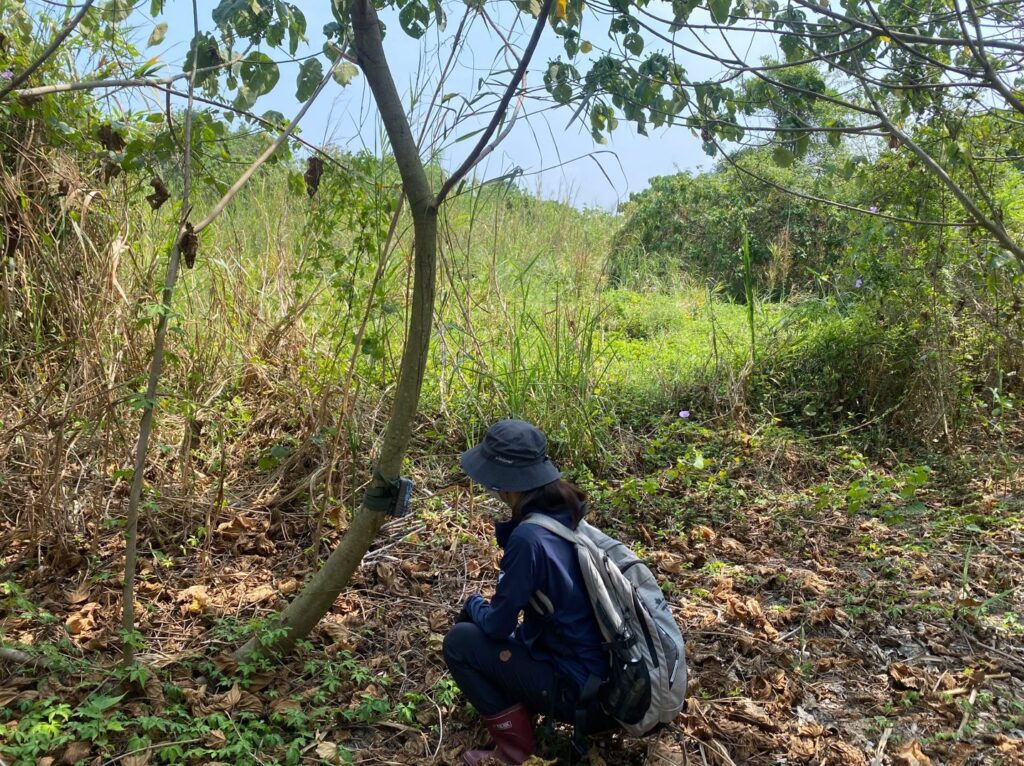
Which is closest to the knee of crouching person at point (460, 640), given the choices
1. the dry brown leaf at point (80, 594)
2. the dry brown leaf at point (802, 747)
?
the dry brown leaf at point (802, 747)

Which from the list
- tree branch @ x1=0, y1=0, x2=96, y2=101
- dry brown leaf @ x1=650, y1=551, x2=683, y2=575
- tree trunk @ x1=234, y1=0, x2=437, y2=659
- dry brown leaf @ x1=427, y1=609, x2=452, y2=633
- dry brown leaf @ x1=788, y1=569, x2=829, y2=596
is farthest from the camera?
dry brown leaf @ x1=650, y1=551, x2=683, y2=575

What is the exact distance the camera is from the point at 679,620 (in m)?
3.17

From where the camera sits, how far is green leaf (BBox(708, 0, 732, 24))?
7.29 ft

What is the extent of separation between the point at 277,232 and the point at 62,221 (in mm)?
1540

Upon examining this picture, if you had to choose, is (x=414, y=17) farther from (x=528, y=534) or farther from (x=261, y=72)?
(x=528, y=534)

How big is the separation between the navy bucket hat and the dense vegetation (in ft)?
2.75

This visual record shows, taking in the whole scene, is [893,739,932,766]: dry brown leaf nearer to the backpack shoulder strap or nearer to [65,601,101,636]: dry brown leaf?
the backpack shoulder strap

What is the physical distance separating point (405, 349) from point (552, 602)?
889 millimetres

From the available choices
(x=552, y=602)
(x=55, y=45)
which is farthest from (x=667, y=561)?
(x=55, y=45)

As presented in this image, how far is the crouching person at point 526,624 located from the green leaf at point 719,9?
1329mm

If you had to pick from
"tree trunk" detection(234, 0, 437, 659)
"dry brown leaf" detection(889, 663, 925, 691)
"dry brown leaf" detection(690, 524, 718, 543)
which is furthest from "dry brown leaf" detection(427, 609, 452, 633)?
"dry brown leaf" detection(889, 663, 925, 691)

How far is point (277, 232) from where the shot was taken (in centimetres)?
466

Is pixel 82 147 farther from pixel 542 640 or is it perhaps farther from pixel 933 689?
pixel 933 689

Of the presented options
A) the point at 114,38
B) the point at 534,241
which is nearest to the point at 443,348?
the point at 534,241
